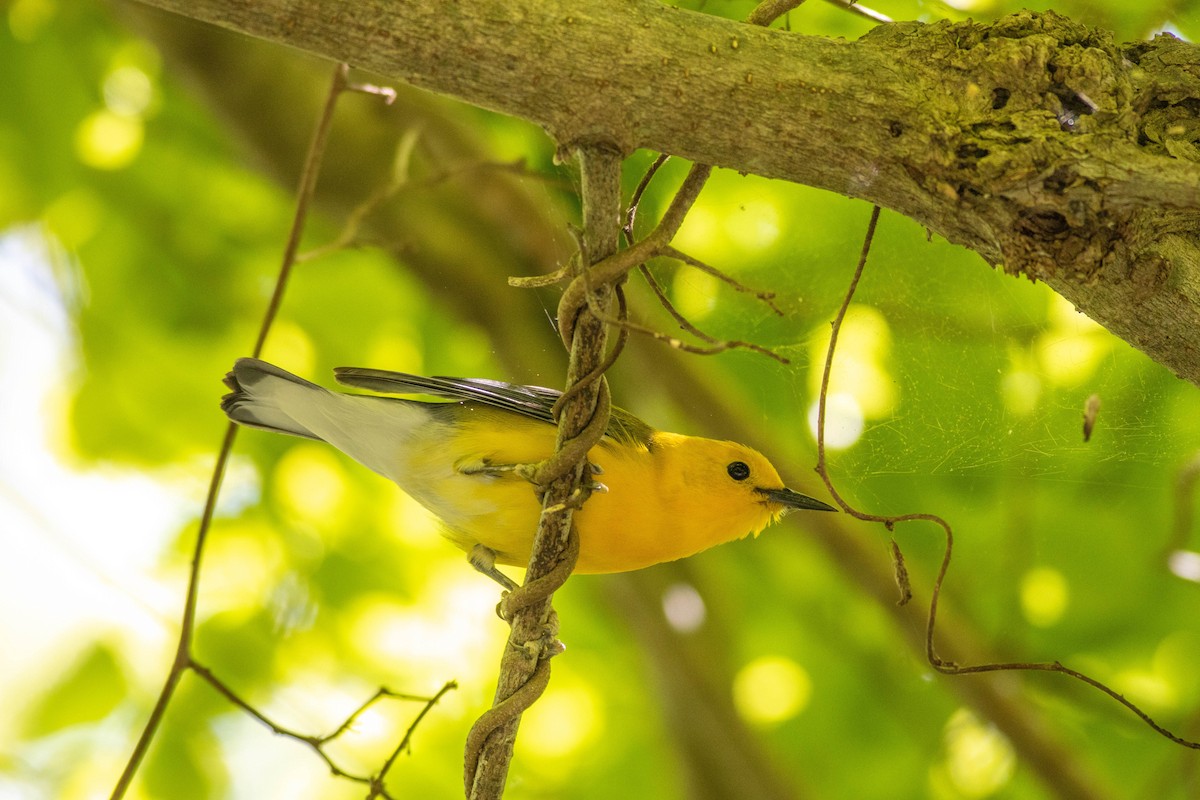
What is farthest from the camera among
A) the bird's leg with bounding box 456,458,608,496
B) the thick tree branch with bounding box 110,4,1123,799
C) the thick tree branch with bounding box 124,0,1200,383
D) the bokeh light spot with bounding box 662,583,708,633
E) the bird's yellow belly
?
the bokeh light spot with bounding box 662,583,708,633

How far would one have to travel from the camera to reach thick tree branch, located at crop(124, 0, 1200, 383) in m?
2.08

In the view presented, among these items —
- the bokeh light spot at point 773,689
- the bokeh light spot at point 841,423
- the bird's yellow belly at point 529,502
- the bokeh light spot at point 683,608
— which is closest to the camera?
the bokeh light spot at point 841,423

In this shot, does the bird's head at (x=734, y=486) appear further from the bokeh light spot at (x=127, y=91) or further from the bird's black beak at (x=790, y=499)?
the bokeh light spot at (x=127, y=91)

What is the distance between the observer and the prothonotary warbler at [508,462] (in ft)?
10.4

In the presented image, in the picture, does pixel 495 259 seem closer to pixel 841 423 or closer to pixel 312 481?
pixel 312 481

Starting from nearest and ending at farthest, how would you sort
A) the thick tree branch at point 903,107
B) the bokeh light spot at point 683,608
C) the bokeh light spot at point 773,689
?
the thick tree branch at point 903,107 < the bokeh light spot at point 683,608 < the bokeh light spot at point 773,689

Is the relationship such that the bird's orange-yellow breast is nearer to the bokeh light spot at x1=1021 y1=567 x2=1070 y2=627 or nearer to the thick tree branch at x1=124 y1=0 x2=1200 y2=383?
the thick tree branch at x1=124 y1=0 x2=1200 y2=383

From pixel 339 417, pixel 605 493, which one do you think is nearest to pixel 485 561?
pixel 605 493

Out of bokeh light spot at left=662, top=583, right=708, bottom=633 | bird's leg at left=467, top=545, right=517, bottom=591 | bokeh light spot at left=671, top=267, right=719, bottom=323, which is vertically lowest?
bokeh light spot at left=662, top=583, right=708, bottom=633

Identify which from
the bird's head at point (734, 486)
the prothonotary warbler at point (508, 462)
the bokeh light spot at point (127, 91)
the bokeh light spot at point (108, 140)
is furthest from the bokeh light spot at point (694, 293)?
the bokeh light spot at point (127, 91)

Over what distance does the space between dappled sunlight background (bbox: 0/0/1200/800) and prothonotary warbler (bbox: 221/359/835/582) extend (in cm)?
28

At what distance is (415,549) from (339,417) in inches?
95.5

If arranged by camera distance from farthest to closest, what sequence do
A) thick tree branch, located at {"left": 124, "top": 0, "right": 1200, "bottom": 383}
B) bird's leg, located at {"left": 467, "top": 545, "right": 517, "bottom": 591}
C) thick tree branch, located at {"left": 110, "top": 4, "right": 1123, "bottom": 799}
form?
thick tree branch, located at {"left": 110, "top": 4, "right": 1123, "bottom": 799}
bird's leg, located at {"left": 467, "top": 545, "right": 517, "bottom": 591}
thick tree branch, located at {"left": 124, "top": 0, "right": 1200, "bottom": 383}

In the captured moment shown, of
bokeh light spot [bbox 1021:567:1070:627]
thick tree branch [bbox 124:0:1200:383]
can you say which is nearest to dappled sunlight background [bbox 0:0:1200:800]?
bokeh light spot [bbox 1021:567:1070:627]
